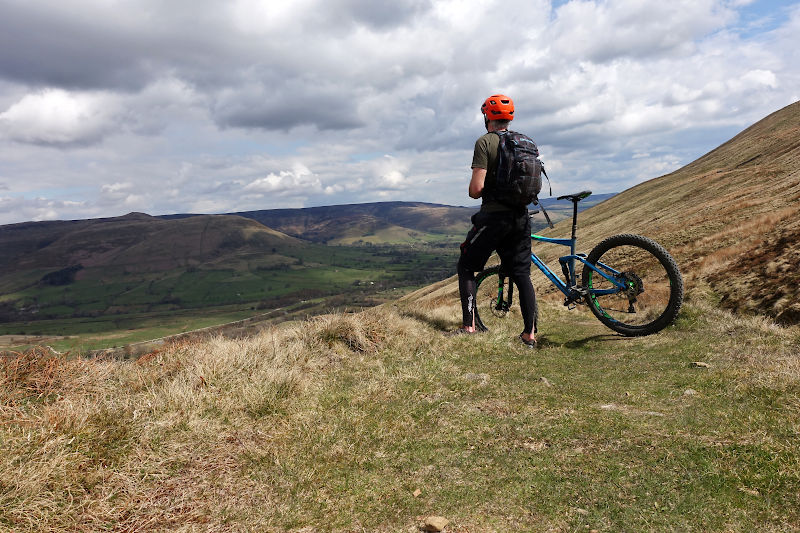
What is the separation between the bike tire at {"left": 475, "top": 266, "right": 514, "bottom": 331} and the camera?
371 inches

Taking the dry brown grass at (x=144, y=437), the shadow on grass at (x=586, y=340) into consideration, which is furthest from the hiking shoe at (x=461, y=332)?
the dry brown grass at (x=144, y=437)

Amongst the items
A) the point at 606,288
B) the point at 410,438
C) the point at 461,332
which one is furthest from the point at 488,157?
the point at 410,438

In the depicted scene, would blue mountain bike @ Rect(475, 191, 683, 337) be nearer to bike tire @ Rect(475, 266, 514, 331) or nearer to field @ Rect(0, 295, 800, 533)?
bike tire @ Rect(475, 266, 514, 331)

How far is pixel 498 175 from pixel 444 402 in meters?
3.98

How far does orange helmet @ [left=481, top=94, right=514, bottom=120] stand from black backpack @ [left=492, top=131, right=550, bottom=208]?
404mm

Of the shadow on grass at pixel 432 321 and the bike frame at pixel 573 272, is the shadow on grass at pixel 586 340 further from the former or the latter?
the shadow on grass at pixel 432 321

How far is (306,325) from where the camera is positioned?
8148 millimetres

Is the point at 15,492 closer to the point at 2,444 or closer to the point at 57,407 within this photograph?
the point at 2,444

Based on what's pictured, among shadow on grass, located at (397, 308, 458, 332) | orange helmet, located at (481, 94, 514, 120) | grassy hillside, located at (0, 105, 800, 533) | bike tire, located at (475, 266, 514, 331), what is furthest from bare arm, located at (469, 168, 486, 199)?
shadow on grass, located at (397, 308, 458, 332)

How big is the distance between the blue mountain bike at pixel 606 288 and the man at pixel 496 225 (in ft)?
3.09

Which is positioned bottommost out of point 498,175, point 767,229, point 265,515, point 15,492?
point 265,515

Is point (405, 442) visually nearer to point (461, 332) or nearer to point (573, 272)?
point (461, 332)

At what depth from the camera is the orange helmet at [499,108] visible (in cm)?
732

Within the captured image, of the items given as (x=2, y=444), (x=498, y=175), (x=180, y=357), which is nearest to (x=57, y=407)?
(x=2, y=444)
